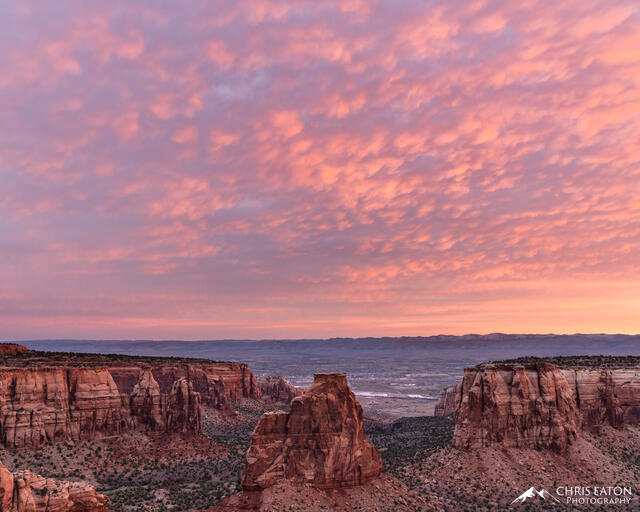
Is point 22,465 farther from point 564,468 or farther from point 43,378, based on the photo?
point 564,468

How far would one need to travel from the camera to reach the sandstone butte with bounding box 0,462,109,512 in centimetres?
2456

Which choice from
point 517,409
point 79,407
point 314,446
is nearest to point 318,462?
point 314,446

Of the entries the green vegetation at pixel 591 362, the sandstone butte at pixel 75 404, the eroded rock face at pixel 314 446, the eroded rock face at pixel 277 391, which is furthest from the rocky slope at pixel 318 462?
the eroded rock face at pixel 277 391

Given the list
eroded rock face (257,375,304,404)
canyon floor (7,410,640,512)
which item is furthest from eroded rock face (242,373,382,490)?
eroded rock face (257,375,304,404)

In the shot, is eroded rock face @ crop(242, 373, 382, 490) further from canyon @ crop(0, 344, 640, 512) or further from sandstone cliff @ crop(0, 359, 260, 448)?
sandstone cliff @ crop(0, 359, 260, 448)

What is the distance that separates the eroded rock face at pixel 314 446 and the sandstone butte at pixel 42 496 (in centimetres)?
1090

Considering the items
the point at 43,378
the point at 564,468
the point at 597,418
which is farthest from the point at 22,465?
the point at 597,418

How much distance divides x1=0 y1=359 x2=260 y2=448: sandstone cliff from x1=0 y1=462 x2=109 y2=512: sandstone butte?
35479 millimetres

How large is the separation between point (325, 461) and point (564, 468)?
30039 mm

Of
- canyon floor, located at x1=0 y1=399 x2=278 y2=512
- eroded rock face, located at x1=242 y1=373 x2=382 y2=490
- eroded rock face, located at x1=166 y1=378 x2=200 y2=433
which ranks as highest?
eroded rock face, located at x1=242 y1=373 x2=382 y2=490

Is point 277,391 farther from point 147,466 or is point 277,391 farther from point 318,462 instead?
point 318,462

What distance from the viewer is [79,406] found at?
62812mm

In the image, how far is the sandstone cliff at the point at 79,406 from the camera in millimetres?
57031

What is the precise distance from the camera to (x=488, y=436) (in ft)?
177
